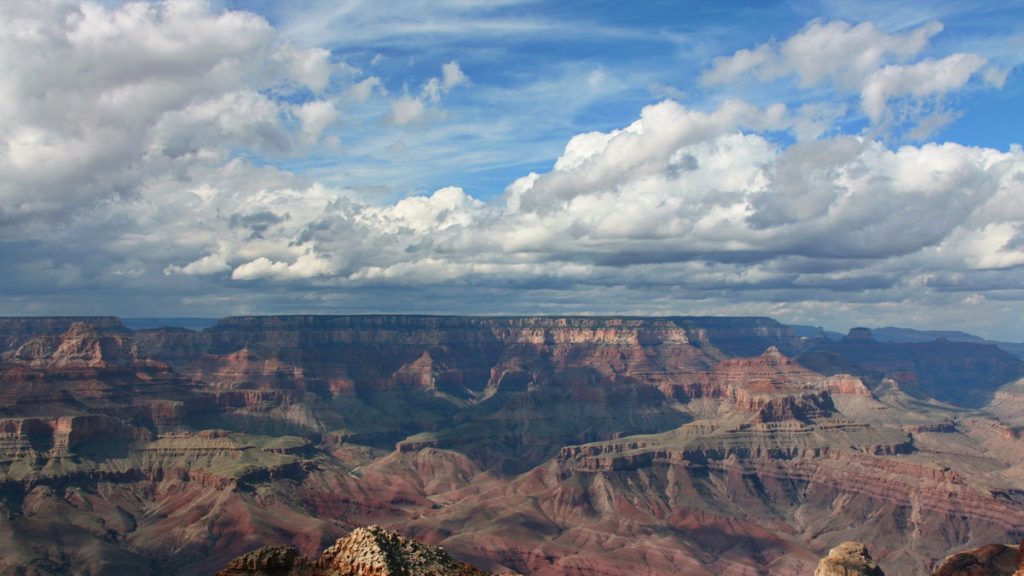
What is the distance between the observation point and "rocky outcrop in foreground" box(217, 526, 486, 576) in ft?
124

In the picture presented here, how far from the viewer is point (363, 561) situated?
38031mm

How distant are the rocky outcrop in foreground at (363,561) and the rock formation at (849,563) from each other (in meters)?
62.7

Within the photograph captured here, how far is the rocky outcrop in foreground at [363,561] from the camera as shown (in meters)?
37.7

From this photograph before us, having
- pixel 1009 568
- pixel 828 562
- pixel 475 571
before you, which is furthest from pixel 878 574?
pixel 475 571

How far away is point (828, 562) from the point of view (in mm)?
94188

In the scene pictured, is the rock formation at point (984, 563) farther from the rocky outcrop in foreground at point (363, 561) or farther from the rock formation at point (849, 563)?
the rocky outcrop in foreground at point (363, 561)

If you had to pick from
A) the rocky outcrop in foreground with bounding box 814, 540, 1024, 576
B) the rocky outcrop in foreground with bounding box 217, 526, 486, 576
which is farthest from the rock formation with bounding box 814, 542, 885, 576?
the rocky outcrop in foreground with bounding box 217, 526, 486, 576

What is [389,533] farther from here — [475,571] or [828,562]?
[828,562]

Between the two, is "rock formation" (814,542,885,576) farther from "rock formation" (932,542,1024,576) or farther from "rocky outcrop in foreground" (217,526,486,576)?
"rocky outcrop in foreground" (217,526,486,576)

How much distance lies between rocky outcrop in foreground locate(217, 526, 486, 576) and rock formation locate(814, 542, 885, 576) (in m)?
62.7

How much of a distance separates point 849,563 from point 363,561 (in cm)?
6862

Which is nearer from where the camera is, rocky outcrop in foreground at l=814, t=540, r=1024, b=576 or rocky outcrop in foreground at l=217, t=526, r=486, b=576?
rocky outcrop in foreground at l=217, t=526, r=486, b=576

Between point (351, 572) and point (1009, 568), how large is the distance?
80386mm

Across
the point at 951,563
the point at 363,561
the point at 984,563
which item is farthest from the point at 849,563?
the point at 363,561
